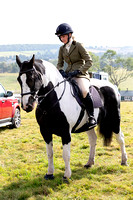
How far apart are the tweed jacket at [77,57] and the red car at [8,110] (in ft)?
18.2

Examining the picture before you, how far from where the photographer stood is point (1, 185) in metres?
5.11

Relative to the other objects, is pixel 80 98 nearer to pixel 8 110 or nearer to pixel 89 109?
pixel 89 109

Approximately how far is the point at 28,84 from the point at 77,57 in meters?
1.67

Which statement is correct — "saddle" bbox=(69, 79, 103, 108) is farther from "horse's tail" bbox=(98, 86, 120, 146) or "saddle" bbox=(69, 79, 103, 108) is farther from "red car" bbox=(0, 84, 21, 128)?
"red car" bbox=(0, 84, 21, 128)

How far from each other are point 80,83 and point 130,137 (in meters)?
4.99

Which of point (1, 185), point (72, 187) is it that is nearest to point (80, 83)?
point (72, 187)

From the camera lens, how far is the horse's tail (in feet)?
20.3

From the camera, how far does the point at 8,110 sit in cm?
1092

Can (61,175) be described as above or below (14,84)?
above

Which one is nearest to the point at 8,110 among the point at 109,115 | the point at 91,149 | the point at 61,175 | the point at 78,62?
the point at 91,149

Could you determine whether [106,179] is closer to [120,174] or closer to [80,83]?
[120,174]

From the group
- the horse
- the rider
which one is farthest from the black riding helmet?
the horse

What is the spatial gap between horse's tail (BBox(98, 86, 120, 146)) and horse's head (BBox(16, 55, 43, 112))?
2444mm

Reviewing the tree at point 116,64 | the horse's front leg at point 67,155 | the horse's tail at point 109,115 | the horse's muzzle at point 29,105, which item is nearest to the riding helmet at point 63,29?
the horse's muzzle at point 29,105
